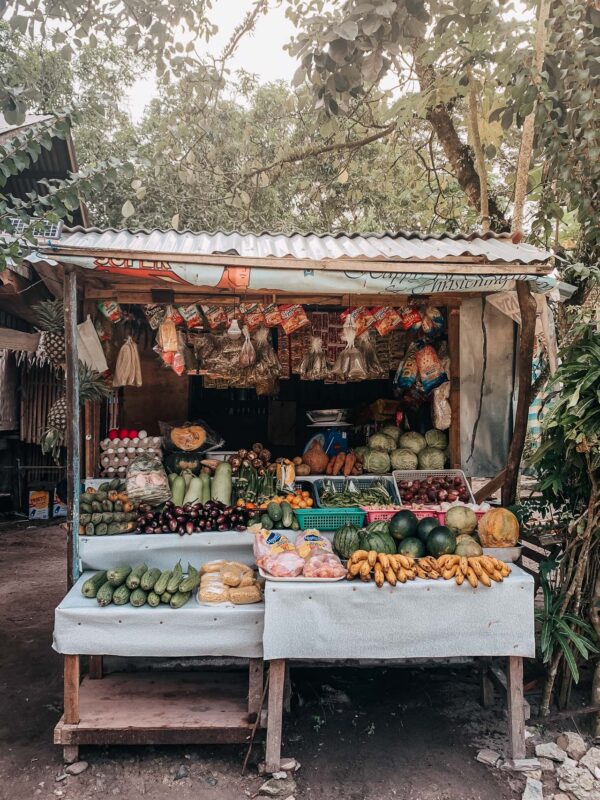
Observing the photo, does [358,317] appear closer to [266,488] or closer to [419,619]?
[266,488]

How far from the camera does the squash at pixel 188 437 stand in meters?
5.29

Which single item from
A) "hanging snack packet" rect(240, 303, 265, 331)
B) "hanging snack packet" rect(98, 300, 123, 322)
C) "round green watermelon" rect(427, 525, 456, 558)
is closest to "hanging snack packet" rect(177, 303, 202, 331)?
"hanging snack packet" rect(240, 303, 265, 331)

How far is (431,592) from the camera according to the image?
11.6 feet

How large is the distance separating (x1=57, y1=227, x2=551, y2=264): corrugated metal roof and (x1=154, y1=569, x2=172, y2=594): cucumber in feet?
7.35

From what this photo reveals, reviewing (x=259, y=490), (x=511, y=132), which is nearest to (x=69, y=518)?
(x=259, y=490)

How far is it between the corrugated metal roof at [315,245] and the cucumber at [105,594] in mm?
2274

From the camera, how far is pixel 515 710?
3.50 meters

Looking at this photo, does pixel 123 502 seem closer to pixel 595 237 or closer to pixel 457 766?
pixel 457 766

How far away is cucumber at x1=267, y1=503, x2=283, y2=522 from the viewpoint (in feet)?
14.6

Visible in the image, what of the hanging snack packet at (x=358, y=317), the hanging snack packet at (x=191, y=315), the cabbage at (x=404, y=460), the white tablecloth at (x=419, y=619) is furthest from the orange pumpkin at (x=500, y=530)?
the hanging snack packet at (x=191, y=315)

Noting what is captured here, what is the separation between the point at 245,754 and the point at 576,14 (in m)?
6.00

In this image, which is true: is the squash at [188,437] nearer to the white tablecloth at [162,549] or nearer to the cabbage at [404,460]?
the white tablecloth at [162,549]

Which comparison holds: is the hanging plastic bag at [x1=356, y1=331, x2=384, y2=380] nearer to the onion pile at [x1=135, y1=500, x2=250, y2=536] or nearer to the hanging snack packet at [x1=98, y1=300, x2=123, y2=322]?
the onion pile at [x1=135, y1=500, x2=250, y2=536]

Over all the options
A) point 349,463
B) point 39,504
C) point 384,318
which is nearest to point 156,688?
point 349,463
